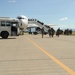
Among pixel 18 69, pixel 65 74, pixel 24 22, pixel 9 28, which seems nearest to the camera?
pixel 65 74

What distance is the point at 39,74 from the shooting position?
28.1ft

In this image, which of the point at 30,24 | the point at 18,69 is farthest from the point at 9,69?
the point at 30,24

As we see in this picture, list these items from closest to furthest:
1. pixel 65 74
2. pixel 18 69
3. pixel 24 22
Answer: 1. pixel 65 74
2. pixel 18 69
3. pixel 24 22

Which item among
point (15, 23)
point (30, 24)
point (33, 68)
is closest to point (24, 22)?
point (15, 23)

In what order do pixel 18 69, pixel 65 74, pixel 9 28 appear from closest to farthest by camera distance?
pixel 65 74 → pixel 18 69 → pixel 9 28

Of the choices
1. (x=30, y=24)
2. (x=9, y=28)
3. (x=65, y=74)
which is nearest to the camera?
(x=65, y=74)

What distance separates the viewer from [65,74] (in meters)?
8.51

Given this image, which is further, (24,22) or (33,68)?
(24,22)

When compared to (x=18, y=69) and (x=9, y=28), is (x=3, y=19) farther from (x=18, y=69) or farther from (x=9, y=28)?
(x=18, y=69)

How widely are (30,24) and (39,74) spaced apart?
2933 inches

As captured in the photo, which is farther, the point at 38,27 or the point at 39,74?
the point at 38,27

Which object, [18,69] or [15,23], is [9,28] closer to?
[15,23]

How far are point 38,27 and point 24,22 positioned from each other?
2740 cm

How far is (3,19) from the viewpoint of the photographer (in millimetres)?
38250
